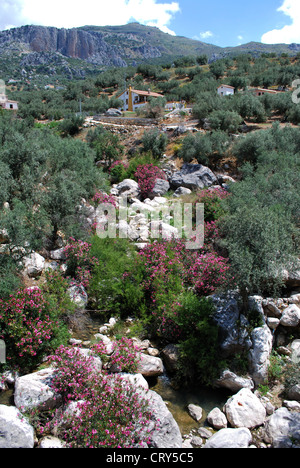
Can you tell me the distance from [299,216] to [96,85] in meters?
54.7

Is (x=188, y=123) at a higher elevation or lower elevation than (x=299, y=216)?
higher

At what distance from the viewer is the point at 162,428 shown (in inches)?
226

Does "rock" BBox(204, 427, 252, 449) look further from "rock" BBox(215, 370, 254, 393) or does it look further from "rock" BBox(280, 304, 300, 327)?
"rock" BBox(280, 304, 300, 327)

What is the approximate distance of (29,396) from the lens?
237 inches

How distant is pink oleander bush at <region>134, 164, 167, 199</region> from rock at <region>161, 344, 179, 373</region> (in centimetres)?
1100

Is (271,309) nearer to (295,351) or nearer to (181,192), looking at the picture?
(295,351)

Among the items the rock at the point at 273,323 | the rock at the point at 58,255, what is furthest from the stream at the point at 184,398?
the rock at the point at 58,255

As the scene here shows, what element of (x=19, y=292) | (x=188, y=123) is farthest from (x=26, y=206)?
(x=188, y=123)

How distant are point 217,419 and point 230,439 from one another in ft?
2.26

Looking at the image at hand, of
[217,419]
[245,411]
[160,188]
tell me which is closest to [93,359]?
[217,419]

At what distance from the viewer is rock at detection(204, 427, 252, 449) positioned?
17.7 feet

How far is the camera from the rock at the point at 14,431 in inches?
205

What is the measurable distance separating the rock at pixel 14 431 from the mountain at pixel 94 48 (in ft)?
386

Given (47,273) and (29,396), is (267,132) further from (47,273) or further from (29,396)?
(29,396)
